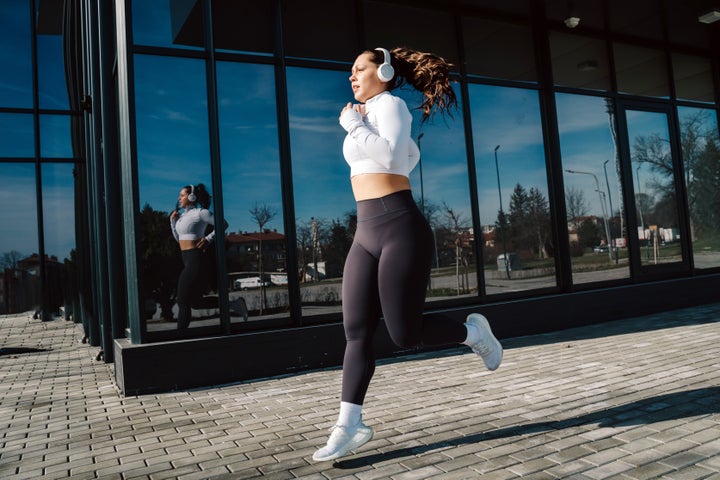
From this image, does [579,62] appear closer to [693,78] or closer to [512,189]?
[512,189]

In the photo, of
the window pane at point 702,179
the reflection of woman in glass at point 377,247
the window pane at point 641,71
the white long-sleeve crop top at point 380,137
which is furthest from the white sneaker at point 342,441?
the window pane at point 702,179

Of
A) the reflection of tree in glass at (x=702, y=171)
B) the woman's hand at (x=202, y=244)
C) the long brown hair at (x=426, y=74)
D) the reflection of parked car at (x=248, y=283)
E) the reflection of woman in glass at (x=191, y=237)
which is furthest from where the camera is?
the reflection of tree in glass at (x=702, y=171)

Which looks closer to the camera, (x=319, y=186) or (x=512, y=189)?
(x=319, y=186)

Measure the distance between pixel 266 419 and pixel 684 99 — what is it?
8655mm

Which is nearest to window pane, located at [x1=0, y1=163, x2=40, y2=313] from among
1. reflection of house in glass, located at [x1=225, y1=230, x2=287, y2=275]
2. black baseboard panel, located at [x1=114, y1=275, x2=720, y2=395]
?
black baseboard panel, located at [x1=114, y1=275, x2=720, y2=395]

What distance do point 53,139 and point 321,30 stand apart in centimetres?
741

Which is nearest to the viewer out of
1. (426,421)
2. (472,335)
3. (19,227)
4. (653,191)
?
(472,335)

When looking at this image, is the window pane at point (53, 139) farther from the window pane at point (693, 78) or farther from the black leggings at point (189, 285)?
the window pane at point (693, 78)

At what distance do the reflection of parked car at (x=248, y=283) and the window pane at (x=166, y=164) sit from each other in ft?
0.75

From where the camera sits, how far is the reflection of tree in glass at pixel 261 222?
5.42 m

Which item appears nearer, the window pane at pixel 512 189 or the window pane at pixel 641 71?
the window pane at pixel 512 189

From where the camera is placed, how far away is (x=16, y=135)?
35.3 ft

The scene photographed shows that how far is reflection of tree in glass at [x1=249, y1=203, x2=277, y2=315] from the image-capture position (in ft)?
17.8

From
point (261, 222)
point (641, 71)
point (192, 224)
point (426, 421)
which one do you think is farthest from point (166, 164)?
point (641, 71)
